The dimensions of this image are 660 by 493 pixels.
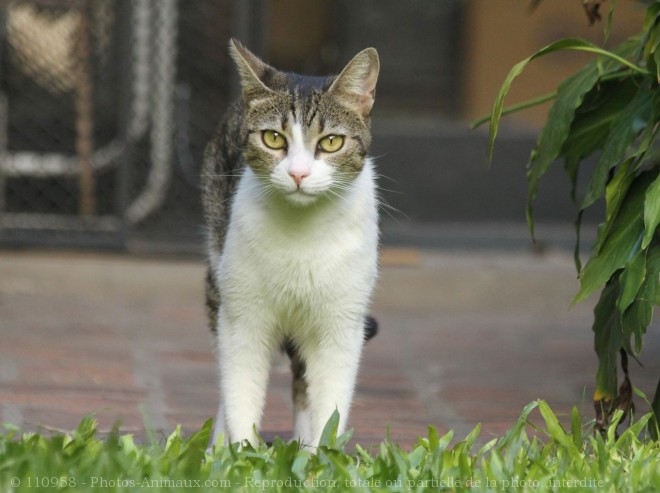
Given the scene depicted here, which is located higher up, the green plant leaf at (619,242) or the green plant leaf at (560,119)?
the green plant leaf at (560,119)

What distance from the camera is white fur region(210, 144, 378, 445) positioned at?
11.2 ft

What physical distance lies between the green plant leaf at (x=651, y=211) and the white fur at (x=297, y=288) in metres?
0.75

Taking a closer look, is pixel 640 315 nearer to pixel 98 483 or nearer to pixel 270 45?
pixel 98 483

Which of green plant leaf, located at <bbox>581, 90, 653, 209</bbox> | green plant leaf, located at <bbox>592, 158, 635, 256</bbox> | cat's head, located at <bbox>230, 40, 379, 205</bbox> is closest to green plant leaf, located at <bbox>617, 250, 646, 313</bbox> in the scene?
green plant leaf, located at <bbox>592, 158, 635, 256</bbox>

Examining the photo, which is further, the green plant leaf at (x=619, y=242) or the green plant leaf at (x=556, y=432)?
the green plant leaf at (x=619, y=242)

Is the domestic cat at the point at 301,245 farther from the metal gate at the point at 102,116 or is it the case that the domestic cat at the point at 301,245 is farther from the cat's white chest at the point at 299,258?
the metal gate at the point at 102,116

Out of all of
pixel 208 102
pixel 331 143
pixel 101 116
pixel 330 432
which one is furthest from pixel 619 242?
pixel 101 116

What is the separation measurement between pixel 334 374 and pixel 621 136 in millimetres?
1120

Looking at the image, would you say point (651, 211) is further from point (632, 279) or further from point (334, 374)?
point (334, 374)

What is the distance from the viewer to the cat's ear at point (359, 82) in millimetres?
3418

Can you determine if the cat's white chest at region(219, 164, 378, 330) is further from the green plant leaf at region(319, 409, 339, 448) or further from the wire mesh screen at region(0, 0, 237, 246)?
the wire mesh screen at region(0, 0, 237, 246)

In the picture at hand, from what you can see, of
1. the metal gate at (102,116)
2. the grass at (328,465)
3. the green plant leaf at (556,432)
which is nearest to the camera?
the grass at (328,465)

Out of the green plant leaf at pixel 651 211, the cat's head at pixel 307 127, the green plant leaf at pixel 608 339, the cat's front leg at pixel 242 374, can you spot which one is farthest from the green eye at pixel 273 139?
the green plant leaf at pixel 608 339

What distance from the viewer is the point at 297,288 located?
341 cm
